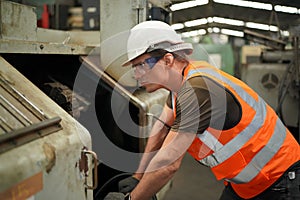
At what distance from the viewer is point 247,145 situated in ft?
3.68

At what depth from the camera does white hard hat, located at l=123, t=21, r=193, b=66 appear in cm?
116

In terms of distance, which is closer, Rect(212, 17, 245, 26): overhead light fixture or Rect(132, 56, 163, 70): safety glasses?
Rect(132, 56, 163, 70): safety glasses

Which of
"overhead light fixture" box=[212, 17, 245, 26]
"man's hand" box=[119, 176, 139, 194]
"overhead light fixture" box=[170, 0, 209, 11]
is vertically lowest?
"man's hand" box=[119, 176, 139, 194]

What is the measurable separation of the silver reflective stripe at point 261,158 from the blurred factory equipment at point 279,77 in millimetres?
2235

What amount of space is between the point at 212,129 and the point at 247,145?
6.0 inches

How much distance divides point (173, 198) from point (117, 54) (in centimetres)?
141

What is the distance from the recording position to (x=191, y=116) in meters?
1.05

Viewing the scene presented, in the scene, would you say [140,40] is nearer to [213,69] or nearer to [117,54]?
[213,69]

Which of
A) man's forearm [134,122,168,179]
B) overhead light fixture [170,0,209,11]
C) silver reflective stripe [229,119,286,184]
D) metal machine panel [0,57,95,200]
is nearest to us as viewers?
metal machine panel [0,57,95,200]

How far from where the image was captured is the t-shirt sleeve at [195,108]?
1.04 metres

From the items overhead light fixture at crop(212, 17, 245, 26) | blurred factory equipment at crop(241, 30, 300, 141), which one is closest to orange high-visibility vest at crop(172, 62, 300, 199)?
blurred factory equipment at crop(241, 30, 300, 141)

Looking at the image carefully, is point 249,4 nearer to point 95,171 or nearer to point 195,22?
point 195,22

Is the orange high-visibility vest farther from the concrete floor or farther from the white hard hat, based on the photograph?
the concrete floor

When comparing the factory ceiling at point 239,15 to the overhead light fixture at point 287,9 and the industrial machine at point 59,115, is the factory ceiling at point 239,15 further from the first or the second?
the industrial machine at point 59,115
